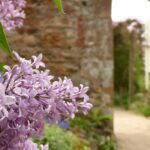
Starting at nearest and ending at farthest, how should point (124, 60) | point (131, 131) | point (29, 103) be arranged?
point (29, 103)
point (131, 131)
point (124, 60)

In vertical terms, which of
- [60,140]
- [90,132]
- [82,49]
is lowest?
[60,140]

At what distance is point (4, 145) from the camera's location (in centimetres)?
91

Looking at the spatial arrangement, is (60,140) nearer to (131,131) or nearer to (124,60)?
(131,131)

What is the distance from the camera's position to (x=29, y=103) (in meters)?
0.89

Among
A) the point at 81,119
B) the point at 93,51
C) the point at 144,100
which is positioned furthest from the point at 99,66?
the point at 144,100

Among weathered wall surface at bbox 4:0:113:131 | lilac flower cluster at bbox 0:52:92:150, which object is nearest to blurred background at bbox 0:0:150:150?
weathered wall surface at bbox 4:0:113:131

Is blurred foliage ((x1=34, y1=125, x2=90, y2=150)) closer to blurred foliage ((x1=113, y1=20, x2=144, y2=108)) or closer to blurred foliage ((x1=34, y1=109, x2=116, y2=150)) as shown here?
blurred foliage ((x1=34, y1=109, x2=116, y2=150))

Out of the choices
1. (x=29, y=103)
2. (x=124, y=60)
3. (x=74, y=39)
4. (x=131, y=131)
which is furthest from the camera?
(x=124, y=60)

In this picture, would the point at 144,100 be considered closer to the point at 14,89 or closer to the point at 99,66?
the point at 99,66

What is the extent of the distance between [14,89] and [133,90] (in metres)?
10.6

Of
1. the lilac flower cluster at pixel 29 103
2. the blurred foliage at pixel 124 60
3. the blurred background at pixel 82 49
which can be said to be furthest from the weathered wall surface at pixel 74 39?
the blurred foliage at pixel 124 60

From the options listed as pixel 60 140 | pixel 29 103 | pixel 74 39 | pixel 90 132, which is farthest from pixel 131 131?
pixel 29 103

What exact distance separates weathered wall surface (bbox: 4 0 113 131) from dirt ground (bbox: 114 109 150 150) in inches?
33.9

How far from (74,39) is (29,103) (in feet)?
17.2
